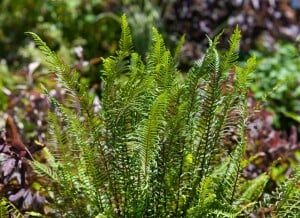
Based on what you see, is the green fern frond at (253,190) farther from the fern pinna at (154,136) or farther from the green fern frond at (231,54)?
the green fern frond at (231,54)

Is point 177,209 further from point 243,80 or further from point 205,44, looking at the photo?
point 205,44

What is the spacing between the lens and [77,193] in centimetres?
233

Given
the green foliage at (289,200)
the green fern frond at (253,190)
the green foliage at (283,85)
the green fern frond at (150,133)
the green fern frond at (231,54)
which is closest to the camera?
the green fern frond at (150,133)

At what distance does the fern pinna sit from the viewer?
80.9 inches

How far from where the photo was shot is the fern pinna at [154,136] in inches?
80.9

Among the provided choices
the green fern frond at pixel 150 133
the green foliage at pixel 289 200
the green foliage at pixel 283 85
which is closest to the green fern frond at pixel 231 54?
the green fern frond at pixel 150 133

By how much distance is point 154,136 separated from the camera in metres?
1.99

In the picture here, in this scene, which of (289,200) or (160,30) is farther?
(160,30)

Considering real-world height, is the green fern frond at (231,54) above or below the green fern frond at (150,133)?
above

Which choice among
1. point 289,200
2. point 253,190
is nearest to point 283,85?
point 253,190

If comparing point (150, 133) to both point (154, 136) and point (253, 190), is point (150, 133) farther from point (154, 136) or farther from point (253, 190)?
point (253, 190)

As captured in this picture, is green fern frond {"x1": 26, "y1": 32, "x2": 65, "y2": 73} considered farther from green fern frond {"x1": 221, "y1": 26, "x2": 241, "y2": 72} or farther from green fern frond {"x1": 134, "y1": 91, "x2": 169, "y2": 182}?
green fern frond {"x1": 221, "y1": 26, "x2": 241, "y2": 72}

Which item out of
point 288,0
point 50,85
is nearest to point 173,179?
point 50,85

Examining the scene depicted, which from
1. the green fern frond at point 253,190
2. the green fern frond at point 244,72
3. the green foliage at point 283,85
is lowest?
the green fern frond at point 253,190
